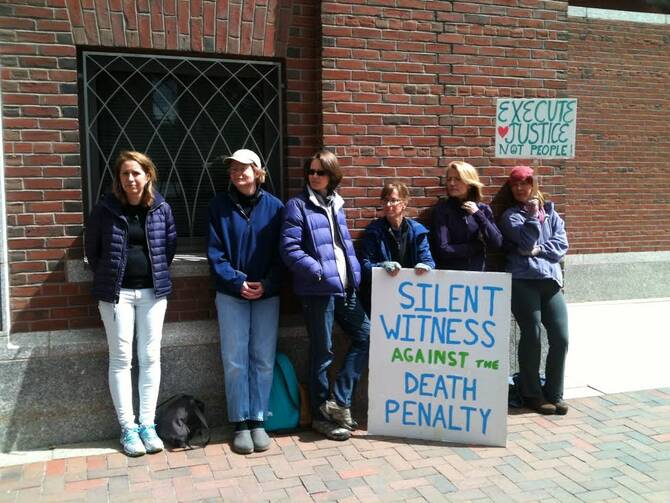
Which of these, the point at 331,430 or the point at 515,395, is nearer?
the point at 331,430

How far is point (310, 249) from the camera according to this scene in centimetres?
412

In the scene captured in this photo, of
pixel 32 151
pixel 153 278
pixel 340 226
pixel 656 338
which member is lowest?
pixel 656 338

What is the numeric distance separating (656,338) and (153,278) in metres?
5.68

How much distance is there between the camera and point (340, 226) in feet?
13.9

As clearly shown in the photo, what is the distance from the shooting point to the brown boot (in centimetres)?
466

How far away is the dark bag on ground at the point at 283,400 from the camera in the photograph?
4312 mm

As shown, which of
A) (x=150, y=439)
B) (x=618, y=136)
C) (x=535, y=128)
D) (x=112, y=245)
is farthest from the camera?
(x=618, y=136)

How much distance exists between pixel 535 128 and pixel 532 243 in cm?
100

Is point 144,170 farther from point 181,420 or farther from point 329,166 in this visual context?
point 181,420

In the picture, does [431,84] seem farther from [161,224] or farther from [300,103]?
[161,224]

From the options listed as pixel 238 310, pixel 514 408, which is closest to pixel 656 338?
pixel 514 408

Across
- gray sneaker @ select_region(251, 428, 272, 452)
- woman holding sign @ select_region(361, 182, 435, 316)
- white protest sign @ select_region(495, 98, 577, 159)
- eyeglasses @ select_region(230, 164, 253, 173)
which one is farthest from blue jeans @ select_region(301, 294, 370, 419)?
white protest sign @ select_region(495, 98, 577, 159)

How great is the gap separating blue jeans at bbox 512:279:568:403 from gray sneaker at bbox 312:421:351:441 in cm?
150

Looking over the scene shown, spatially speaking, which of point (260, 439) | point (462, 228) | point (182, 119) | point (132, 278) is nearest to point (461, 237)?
point (462, 228)
